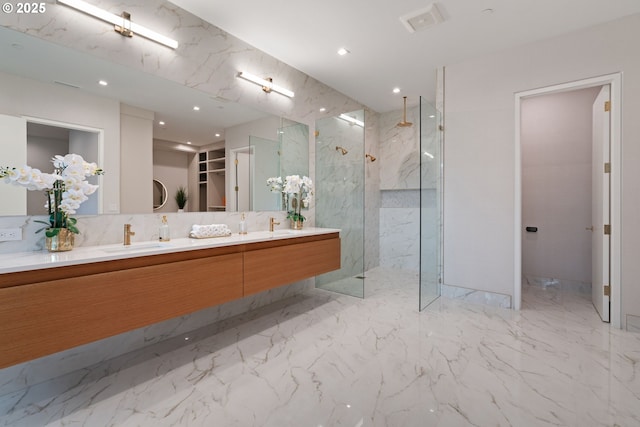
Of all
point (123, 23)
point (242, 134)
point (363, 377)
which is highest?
point (123, 23)

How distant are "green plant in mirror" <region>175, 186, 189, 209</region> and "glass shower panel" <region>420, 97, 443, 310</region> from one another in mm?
2252

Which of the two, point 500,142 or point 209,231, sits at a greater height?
point 500,142

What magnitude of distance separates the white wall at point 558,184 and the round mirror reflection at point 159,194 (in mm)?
4412

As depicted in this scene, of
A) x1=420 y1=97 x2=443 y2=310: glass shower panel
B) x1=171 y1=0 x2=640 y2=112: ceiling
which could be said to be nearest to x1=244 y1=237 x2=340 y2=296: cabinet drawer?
x1=420 y1=97 x2=443 y2=310: glass shower panel

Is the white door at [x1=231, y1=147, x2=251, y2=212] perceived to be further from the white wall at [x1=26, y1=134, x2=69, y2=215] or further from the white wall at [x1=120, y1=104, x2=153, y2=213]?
the white wall at [x1=26, y1=134, x2=69, y2=215]

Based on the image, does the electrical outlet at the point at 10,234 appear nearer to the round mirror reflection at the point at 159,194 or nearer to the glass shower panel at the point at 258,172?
the round mirror reflection at the point at 159,194

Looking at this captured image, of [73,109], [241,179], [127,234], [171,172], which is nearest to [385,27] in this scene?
[241,179]

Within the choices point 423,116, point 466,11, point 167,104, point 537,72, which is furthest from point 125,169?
point 537,72

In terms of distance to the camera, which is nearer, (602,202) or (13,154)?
(13,154)

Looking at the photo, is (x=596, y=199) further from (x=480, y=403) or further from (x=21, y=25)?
(x=21, y=25)

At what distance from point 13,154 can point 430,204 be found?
138 inches

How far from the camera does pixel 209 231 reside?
254 centimetres

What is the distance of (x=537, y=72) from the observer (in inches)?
118

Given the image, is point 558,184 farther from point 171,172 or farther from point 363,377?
point 171,172
